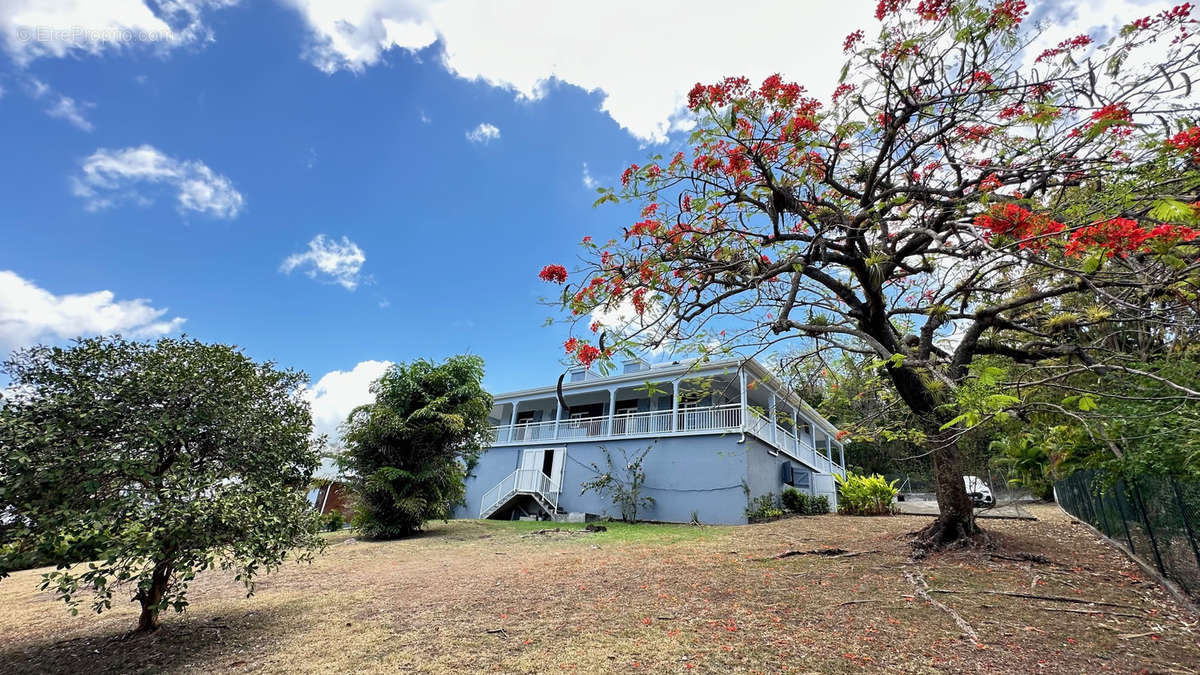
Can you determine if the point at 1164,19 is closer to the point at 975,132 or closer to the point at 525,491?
the point at 975,132

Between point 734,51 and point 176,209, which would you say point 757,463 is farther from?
point 176,209

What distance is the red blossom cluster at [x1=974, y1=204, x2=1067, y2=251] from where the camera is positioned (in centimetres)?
366

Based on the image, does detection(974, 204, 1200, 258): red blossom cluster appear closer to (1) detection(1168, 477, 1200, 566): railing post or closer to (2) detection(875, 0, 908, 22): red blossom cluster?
(1) detection(1168, 477, 1200, 566): railing post

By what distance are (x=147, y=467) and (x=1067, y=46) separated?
29.7 feet

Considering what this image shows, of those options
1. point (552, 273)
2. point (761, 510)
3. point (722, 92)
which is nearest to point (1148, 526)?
point (722, 92)

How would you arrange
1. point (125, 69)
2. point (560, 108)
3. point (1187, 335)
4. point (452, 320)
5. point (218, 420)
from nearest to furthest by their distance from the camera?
point (1187, 335), point (218, 420), point (125, 69), point (560, 108), point (452, 320)

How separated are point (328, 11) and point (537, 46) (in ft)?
→ 8.14

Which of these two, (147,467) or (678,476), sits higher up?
(678,476)

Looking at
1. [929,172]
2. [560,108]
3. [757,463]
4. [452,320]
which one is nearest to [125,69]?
[560,108]

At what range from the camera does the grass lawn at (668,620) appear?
3.30 metres

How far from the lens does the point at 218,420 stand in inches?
164

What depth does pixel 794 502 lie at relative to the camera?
14.4 m

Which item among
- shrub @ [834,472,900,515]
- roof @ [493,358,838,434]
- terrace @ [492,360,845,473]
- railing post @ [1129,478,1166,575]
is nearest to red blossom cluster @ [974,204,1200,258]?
railing post @ [1129,478,1166,575]

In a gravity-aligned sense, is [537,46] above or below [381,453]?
above
